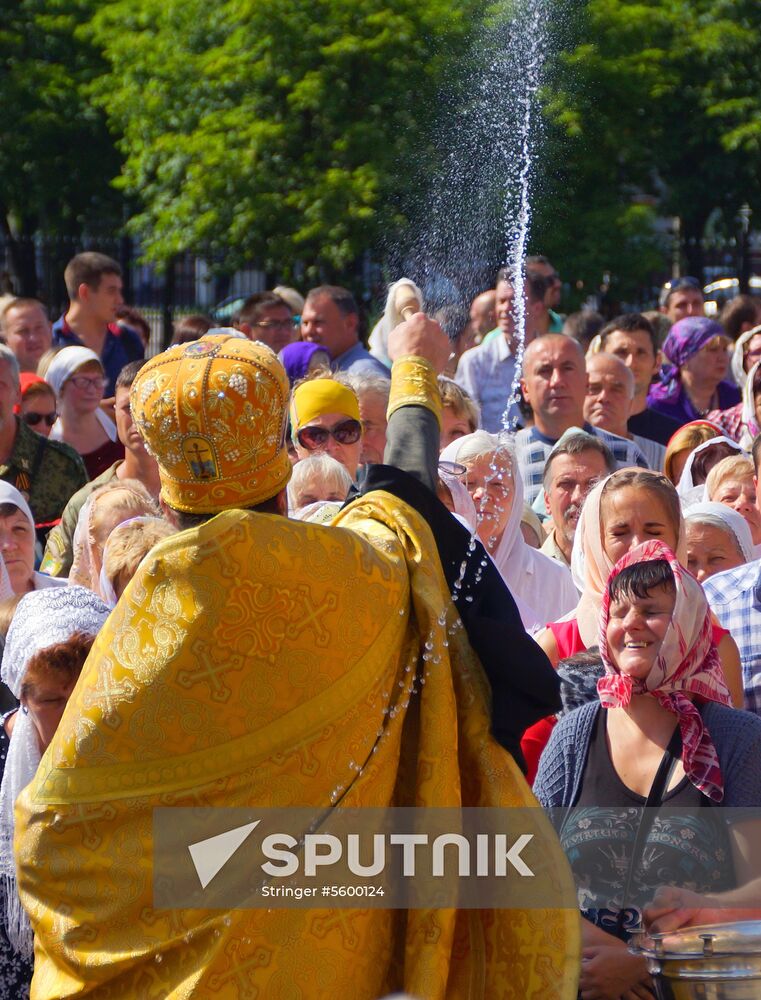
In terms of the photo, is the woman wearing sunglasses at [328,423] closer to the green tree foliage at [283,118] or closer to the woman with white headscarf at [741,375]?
the woman with white headscarf at [741,375]

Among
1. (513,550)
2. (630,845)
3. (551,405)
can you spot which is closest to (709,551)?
(513,550)

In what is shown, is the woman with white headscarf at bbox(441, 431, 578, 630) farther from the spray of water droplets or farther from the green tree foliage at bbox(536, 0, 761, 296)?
the green tree foliage at bbox(536, 0, 761, 296)

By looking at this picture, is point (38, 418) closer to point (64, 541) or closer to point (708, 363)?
point (64, 541)

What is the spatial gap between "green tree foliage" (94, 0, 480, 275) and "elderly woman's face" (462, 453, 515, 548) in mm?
6599

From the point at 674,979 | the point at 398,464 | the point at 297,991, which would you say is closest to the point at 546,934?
the point at 674,979

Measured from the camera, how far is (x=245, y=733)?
2.94 m

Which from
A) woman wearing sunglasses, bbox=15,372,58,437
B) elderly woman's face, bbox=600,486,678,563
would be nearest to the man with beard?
elderly woman's face, bbox=600,486,678,563

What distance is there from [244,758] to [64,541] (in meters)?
3.63

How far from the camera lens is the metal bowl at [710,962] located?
3.02 metres

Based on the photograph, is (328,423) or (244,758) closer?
(244,758)

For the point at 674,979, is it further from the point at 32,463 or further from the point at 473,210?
the point at 473,210

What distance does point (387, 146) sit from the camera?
13062 millimetres

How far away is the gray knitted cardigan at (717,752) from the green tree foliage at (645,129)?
9.03 meters

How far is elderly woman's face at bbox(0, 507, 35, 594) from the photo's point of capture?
5.76m
